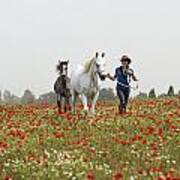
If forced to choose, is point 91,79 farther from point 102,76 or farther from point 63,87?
point 63,87

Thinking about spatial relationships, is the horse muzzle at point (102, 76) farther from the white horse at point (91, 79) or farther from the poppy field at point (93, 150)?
the poppy field at point (93, 150)

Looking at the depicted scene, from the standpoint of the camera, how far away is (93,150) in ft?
43.8

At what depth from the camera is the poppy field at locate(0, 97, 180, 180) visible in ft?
36.0

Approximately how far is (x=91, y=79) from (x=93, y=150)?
34.1 ft

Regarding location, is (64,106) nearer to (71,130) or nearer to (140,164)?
(71,130)

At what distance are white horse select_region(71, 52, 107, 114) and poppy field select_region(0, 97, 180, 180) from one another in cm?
340

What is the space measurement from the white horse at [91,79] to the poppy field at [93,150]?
340 centimetres

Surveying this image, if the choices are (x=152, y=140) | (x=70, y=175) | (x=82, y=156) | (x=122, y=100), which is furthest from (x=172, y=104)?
(x=70, y=175)

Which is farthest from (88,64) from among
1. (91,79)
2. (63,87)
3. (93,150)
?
(93,150)

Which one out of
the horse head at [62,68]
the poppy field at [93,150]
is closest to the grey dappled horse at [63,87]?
the horse head at [62,68]

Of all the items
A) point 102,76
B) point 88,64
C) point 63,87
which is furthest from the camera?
point 63,87

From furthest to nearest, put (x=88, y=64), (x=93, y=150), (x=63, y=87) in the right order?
(x=63, y=87), (x=88, y=64), (x=93, y=150)

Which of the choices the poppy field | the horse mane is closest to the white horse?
the horse mane

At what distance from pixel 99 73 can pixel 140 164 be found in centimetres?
1099
